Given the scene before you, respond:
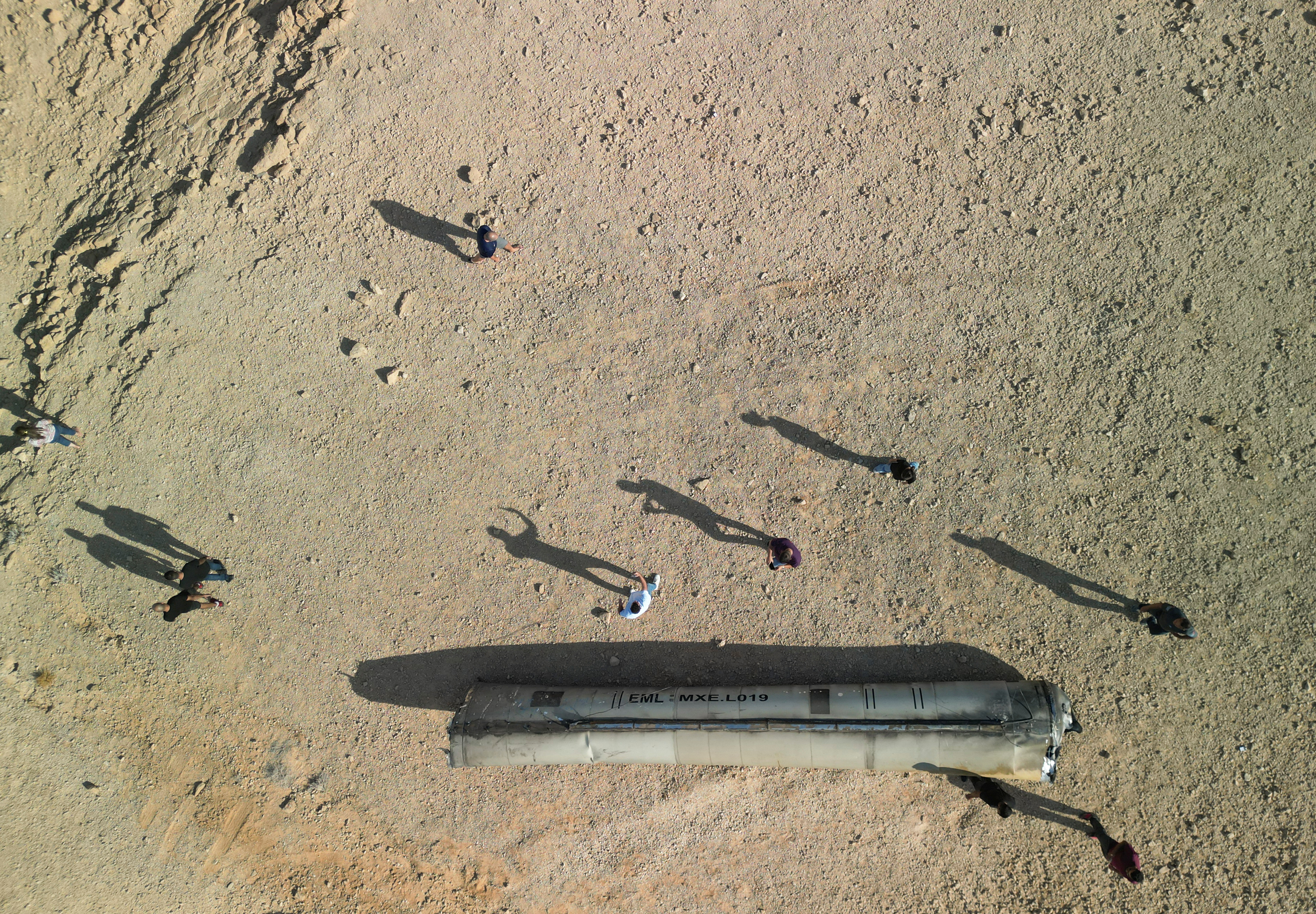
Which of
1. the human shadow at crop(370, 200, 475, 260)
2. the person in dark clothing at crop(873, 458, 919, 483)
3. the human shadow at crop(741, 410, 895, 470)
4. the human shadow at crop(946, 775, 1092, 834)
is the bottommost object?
the human shadow at crop(946, 775, 1092, 834)

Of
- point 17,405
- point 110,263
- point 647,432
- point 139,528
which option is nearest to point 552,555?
point 647,432

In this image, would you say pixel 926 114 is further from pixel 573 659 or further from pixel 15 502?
pixel 15 502

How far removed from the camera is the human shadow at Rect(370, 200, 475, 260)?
11078mm

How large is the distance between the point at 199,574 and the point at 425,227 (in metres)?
6.64

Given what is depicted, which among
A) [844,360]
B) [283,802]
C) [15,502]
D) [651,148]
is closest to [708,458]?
[844,360]

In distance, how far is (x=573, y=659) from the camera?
1113 cm

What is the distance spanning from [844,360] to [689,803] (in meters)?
7.63

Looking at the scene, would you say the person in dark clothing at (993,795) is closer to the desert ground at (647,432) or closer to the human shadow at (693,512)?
the desert ground at (647,432)

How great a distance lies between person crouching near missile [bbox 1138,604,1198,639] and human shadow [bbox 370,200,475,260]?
12.0 metres

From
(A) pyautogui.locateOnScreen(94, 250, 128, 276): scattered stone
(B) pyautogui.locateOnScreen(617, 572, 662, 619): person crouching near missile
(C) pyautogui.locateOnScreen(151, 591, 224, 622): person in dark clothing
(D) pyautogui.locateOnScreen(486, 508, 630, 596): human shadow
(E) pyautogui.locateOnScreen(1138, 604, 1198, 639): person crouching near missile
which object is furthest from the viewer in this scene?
(A) pyautogui.locateOnScreen(94, 250, 128, 276): scattered stone

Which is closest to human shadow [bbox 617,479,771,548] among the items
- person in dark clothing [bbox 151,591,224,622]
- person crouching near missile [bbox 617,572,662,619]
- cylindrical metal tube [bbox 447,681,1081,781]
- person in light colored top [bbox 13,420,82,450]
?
person crouching near missile [bbox 617,572,662,619]

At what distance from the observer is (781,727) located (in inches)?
391

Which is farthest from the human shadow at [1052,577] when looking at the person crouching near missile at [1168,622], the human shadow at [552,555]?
the human shadow at [552,555]

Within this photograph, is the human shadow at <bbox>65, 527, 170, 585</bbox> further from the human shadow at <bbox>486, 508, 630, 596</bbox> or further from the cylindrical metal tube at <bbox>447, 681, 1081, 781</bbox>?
the cylindrical metal tube at <bbox>447, 681, 1081, 781</bbox>
